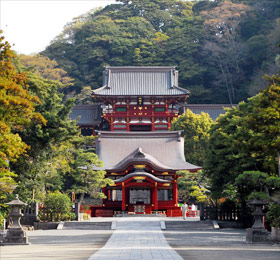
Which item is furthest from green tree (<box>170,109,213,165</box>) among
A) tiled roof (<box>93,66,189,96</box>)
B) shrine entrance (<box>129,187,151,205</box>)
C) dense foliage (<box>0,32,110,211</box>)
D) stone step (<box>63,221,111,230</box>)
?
stone step (<box>63,221,111,230</box>)

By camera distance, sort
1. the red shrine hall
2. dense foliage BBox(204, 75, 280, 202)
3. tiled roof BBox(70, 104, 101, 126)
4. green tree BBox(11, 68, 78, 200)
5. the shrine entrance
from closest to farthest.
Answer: dense foliage BBox(204, 75, 280, 202) < green tree BBox(11, 68, 78, 200) < the red shrine hall < the shrine entrance < tiled roof BBox(70, 104, 101, 126)

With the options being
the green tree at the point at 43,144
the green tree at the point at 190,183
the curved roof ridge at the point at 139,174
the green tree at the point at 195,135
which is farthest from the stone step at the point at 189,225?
the green tree at the point at 195,135

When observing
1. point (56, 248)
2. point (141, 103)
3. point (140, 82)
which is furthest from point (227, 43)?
point (56, 248)

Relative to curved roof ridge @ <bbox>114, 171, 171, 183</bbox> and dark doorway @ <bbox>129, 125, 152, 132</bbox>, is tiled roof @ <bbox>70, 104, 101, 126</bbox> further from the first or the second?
curved roof ridge @ <bbox>114, 171, 171, 183</bbox>

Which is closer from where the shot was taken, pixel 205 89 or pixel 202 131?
pixel 202 131

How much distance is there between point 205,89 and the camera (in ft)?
245

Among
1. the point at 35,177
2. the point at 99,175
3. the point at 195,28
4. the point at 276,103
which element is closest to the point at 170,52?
the point at 195,28

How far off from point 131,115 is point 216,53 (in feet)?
69.1

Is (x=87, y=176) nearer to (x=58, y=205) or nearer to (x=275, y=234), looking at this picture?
(x=58, y=205)

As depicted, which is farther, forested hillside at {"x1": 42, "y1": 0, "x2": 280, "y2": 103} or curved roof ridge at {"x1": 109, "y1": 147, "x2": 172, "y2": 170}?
forested hillside at {"x1": 42, "y1": 0, "x2": 280, "y2": 103}

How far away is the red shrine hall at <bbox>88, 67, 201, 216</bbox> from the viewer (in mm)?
42188

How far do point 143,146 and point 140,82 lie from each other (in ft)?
52.9

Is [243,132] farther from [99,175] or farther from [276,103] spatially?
[99,175]

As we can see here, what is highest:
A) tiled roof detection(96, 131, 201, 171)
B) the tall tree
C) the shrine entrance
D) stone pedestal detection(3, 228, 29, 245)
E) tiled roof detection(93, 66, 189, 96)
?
the tall tree
